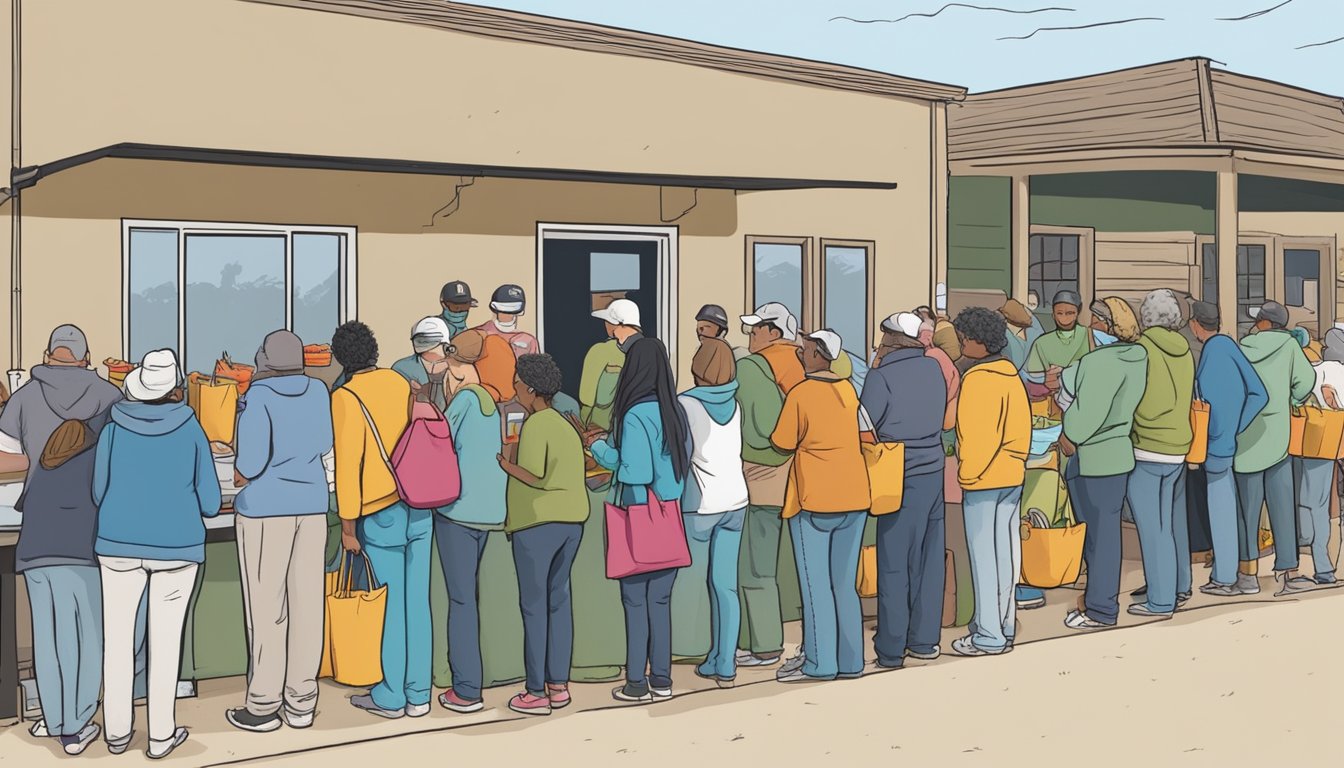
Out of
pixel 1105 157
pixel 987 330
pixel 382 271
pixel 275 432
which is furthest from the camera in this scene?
pixel 1105 157

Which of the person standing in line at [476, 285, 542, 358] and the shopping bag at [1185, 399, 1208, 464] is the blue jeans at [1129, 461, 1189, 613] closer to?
the shopping bag at [1185, 399, 1208, 464]

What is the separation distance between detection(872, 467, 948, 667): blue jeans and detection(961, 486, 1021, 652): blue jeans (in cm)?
24

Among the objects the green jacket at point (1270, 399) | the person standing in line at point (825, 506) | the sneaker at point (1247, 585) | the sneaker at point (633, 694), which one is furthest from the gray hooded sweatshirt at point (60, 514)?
the sneaker at point (1247, 585)

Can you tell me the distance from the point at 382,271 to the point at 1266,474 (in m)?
6.50

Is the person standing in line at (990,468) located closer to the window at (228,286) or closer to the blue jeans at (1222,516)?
the blue jeans at (1222,516)

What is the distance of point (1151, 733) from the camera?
264 inches

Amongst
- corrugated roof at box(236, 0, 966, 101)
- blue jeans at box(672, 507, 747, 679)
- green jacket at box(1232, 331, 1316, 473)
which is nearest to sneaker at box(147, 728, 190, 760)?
blue jeans at box(672, 507, 747, 679)

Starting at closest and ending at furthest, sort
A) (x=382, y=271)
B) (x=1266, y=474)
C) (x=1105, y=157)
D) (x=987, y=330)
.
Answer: (x=987, y=330) < (x=1266, y=474) < (x=382, y=271) < (x=1105, y=157)

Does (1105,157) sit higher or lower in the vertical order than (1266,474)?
higher

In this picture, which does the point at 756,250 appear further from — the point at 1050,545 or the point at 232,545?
the point at 232,545

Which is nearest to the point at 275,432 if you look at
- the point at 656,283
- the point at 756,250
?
the point at 656,283

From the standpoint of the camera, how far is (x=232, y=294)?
10320mm

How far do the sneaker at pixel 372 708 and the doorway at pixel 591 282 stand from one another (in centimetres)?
492

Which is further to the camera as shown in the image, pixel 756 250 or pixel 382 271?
pixel 756 250
